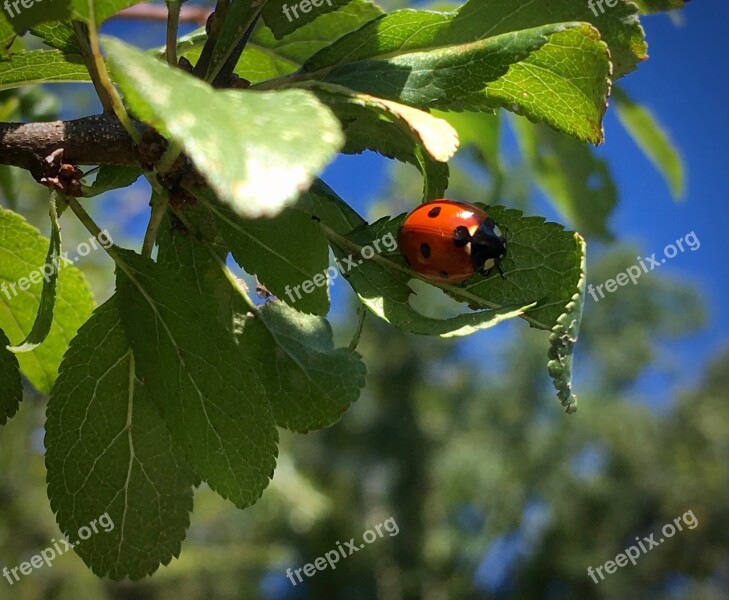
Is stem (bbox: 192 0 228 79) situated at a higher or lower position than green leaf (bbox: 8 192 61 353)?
higher

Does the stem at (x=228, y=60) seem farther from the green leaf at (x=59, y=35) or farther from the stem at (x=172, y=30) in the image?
the green leaf at (x=59, y=35)

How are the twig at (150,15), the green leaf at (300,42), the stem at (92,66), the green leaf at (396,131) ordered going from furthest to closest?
the twig at (150,15)
the green leaf at (300,42)
the stem at (92,66)
the green leaf at (396,131)

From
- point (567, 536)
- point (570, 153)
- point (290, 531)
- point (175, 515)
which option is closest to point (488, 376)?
point (567, 536)

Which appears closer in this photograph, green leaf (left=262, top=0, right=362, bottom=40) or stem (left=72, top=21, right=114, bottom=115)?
stem (left=72, top=21, right=114, bottom=115)

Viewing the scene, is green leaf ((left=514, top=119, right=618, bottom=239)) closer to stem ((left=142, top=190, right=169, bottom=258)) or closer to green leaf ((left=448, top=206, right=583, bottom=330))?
green leaf ((left=448, top=206, right=583, bottom=330))
